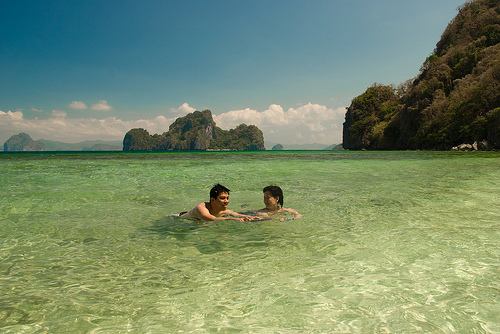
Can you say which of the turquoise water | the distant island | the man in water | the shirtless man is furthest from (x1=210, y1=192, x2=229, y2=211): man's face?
the distant island

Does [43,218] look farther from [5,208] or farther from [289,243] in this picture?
[289,243]

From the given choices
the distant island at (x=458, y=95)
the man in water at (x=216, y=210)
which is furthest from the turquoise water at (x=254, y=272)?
the distant island at (x=458, y=95)

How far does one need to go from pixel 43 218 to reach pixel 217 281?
197 inches

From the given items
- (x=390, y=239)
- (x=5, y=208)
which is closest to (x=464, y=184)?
(x=390, y=239)

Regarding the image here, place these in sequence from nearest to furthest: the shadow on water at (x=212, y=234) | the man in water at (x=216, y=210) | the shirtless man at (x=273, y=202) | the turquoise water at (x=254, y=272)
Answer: the turquoise water at (x=254, y=272) → the shadow on water at (x=212, y=234) → the man in water at (x=216, y=210) → the shirtless man at (x=273, y=202)

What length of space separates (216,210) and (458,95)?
66242 mm

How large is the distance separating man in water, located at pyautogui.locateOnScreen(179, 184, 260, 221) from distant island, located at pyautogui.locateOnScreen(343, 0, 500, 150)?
5242 centimetres

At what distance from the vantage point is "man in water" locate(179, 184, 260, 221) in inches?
225

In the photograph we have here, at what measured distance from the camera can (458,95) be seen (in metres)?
56.8

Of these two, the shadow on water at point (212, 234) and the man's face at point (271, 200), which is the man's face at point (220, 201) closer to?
the shadow on water at point (212, 234)

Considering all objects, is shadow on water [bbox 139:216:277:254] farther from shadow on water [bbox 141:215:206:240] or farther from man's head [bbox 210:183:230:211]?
man's head [bbox 210:183:230:211]

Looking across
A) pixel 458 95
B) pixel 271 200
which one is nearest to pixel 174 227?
pixel 271 200

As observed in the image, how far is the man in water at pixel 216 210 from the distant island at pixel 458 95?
5242 cm

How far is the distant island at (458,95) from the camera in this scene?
1889 inches
